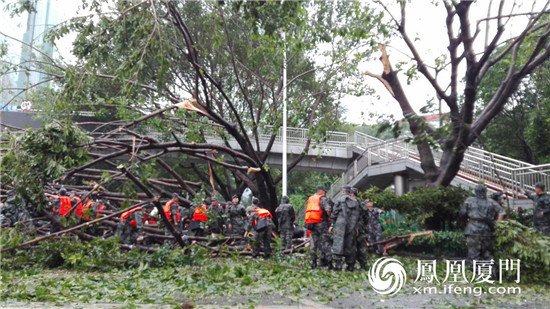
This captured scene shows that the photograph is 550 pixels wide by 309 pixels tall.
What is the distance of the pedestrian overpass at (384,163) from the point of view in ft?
54.3

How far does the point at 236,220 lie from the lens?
14672mm

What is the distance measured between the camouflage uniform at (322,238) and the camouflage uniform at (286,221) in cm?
258

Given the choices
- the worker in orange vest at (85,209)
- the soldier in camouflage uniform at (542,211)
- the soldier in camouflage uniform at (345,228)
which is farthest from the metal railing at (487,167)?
the worker in orange vest at (85,209)

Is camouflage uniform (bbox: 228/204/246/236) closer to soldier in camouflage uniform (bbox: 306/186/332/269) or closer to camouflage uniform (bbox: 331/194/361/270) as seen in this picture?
soldier in camouflage uniform (bbox: 306/186/332/269)

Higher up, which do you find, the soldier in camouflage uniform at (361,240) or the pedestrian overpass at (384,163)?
the pedestrian overpass at (384,163)

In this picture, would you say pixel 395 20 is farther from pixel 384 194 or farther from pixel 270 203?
pixel 270 203

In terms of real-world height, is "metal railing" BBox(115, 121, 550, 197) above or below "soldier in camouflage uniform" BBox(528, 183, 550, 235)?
above

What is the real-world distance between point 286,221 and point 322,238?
3.01m

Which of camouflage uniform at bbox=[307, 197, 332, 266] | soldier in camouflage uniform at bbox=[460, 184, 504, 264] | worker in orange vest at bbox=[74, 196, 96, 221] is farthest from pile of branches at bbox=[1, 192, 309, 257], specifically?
soldier in camouflage uniform at bbox=[460, 184, 504, 264]

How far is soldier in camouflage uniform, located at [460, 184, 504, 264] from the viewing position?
9.13m

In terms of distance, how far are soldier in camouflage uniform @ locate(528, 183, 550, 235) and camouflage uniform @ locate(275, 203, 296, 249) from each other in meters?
Result: 6.21

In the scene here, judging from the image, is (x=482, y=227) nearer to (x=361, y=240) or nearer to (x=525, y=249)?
(x=525, y=249)

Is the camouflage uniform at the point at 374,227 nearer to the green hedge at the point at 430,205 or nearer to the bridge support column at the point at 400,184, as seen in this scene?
the green hedge at the point at 430,205

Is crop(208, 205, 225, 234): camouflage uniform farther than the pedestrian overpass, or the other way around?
the pedestrian overpass
